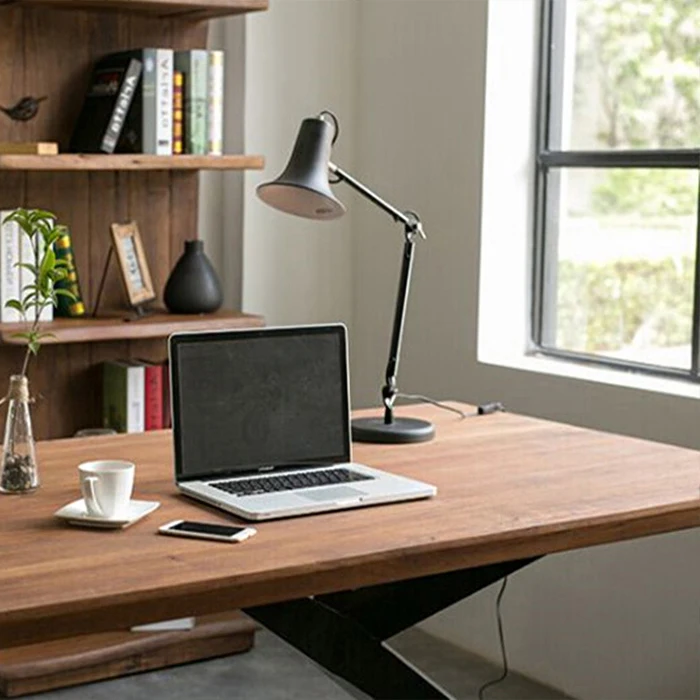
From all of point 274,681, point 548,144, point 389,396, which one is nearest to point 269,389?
point 389,396

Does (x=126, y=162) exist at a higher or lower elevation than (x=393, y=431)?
higher

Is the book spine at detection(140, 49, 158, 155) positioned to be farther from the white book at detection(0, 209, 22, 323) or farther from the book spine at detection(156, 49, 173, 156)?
the white book at detection(0, 209, 22, 323)

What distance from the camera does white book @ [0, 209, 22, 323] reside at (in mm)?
3734

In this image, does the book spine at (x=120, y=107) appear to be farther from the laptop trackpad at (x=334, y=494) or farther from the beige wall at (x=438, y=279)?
the laptop trackpad at (x=334, y=494)

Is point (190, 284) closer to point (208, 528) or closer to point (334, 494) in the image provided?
point (334, 494)

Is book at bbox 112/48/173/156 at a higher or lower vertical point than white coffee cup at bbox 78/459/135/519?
higher

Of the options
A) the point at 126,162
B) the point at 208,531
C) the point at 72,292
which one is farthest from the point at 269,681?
the point at 208,531

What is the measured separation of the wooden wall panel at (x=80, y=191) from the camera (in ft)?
12.8

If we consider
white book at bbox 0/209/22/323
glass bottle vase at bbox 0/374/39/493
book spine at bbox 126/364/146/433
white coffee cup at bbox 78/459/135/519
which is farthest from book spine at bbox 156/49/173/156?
white coffee cup at bbox 78/459/135/519

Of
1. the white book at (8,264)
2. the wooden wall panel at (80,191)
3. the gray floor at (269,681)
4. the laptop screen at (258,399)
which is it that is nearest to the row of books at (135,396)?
the wooden wall panel at (80,191)

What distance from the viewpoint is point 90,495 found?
2.23m

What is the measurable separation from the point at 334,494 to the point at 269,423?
0.72ft

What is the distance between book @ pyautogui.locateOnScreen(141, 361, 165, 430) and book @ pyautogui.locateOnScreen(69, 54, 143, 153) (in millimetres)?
598

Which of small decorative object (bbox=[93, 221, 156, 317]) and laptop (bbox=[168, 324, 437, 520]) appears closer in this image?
laptop (bbox=[168, 324, 437, 520])
